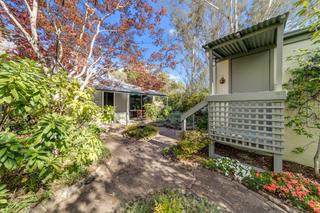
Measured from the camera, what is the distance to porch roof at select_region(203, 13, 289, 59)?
369 cm

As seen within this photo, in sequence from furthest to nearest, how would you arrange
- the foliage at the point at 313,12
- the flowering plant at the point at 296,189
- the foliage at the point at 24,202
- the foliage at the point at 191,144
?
1. the foliage at the point at 191,144
2. the flowering plant at the point at 296,189
3. the foliage at the point at 24,202
4. the foliage at the point at 313,12

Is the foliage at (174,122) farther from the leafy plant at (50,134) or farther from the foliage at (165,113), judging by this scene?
the leafy plant at (50,134)

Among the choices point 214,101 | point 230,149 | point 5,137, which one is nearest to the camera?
point 5,137

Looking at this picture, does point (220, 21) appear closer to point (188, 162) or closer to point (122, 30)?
point (122, 30)

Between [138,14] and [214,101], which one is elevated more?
[138,14]

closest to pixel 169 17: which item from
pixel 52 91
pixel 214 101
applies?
pixel 214 101

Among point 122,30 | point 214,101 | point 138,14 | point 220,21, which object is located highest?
point 220,21

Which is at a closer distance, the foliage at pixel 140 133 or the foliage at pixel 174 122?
the foliage at pixel 140 133

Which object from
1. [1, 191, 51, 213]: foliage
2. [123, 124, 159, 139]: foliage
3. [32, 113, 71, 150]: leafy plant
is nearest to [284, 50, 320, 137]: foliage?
[123, 124, 159, 139]: foliage

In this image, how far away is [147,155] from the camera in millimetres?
5039

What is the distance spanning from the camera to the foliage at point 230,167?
3789 mm

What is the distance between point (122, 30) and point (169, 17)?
949 centimetres

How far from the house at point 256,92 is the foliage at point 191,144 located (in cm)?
35

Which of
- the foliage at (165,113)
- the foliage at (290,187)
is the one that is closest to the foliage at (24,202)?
the foliage at (290,187)
